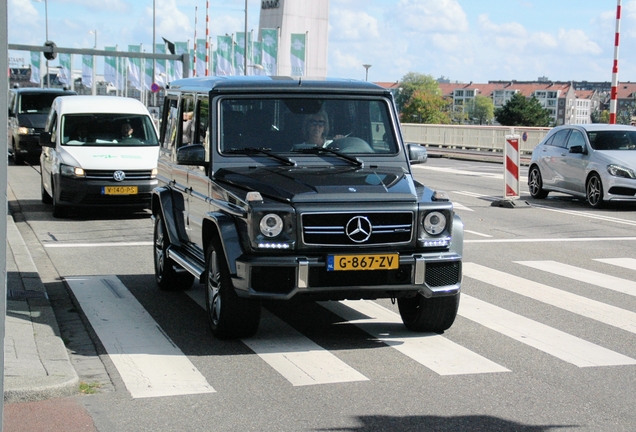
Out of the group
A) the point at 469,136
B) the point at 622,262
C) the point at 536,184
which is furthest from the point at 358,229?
the point at 469,136

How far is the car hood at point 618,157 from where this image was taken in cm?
1833

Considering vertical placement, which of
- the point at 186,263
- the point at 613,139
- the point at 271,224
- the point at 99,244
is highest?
the point at 613,139

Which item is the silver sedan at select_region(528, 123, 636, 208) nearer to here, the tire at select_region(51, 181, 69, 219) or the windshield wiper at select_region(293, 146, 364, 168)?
the tire at select_region(51, 181, 69, 219)

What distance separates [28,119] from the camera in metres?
29.9

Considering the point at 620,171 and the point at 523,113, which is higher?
the point at 523,113

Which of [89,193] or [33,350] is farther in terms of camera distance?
[89,193]

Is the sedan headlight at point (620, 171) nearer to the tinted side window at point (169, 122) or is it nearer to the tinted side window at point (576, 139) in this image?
the tinted side window at point (576, 139)

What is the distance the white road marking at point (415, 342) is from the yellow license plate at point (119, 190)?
7.85 m

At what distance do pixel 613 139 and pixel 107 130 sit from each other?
9.53 meters

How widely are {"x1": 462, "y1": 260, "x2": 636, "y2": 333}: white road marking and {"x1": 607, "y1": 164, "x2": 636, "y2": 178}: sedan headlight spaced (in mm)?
7835

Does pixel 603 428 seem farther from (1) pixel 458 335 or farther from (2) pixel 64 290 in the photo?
(2) pixel 64 290

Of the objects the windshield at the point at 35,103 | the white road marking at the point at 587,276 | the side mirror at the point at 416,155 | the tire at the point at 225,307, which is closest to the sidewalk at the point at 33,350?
the tire at the point at 225,307

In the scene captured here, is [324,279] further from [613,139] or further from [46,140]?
[613,139]

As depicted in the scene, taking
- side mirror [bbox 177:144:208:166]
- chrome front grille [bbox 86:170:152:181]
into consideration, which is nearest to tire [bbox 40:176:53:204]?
chrome front grille [bbox 86:170:152:181]
